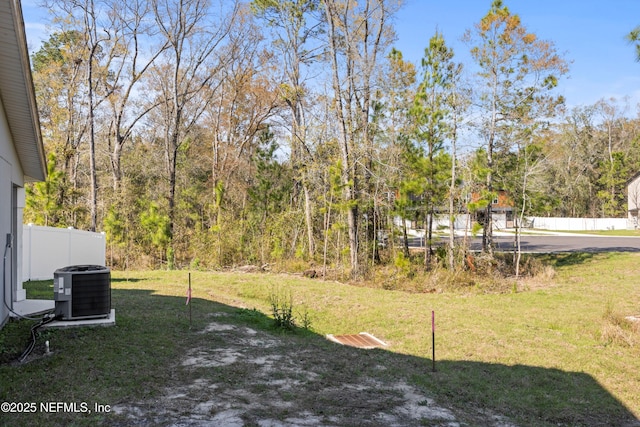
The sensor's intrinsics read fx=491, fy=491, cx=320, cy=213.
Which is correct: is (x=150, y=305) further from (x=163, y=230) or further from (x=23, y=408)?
(x=163, y=230)

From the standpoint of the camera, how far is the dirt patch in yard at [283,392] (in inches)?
157

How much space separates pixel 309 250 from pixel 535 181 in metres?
7.77

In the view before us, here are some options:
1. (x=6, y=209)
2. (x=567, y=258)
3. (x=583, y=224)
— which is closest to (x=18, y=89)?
(x=6, y=209)

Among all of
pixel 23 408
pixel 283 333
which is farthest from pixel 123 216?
pixel 23 408

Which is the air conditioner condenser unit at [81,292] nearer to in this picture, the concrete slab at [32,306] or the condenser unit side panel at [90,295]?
the condenser unit side panel at [90,295]

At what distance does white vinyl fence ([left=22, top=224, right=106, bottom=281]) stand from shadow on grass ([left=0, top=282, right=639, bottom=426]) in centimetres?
626

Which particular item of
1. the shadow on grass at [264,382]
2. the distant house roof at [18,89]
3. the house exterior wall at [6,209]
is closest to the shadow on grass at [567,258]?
the shadow on grass at [264,382]

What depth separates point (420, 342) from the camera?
788cm

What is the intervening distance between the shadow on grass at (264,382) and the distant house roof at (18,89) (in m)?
3.06

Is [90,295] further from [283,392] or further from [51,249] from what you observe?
[51,249]

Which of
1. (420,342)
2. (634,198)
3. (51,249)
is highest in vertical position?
(634,198)

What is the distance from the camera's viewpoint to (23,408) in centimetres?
387

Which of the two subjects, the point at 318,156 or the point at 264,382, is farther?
the point at 318,156

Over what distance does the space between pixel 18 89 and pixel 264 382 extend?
4811 millimetres
